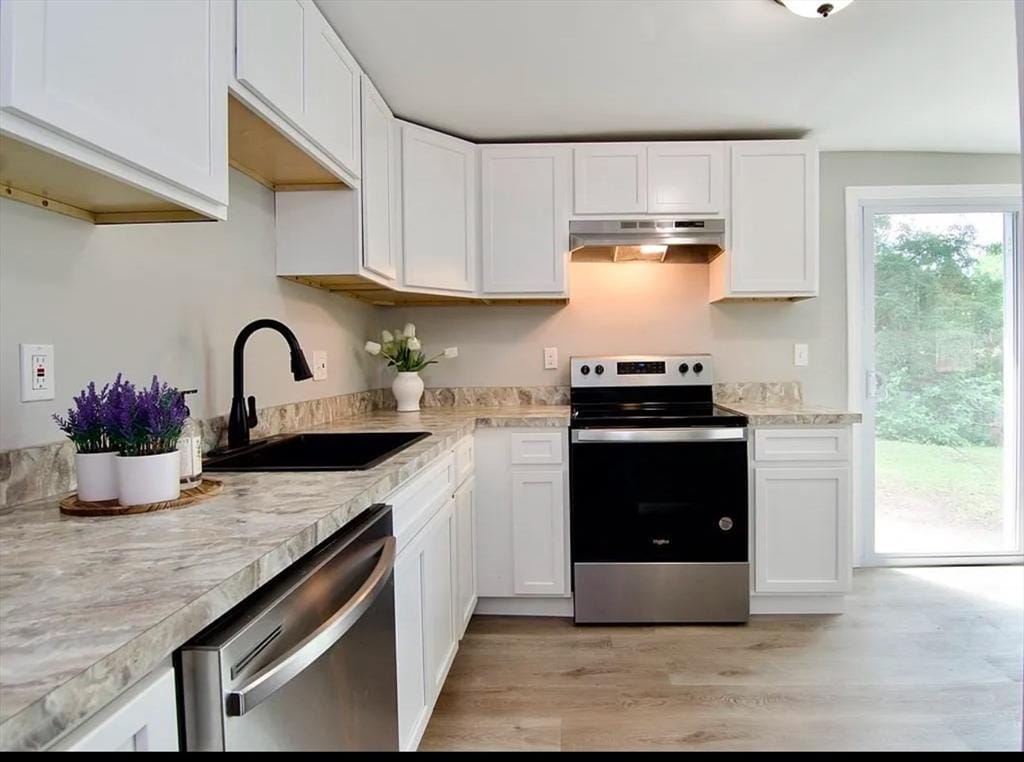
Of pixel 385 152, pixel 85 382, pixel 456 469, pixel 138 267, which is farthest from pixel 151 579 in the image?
pixel 385 152

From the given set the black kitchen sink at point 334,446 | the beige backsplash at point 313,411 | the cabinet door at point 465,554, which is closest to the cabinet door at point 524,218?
the beige backsplash at point 313,411

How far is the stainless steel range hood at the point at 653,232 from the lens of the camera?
9.19 feet

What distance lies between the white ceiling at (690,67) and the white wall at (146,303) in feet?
2.48

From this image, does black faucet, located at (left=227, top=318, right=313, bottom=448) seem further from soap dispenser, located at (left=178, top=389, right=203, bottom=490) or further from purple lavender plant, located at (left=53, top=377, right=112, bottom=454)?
purple lavender plant, located at (left=53, top=377, right=112, bottom=454)

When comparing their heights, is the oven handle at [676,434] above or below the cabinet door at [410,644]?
above

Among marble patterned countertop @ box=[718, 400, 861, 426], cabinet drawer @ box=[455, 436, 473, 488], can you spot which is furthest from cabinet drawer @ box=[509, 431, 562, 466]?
marble patterned countertop @ box=[718, 400, 861, 426]

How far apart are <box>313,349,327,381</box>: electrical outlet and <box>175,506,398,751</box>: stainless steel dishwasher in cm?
122

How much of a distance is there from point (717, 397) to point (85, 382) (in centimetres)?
272

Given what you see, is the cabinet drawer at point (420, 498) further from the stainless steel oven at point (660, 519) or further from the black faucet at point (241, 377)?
the stainless steel oven at point (660, 519)

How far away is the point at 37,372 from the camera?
1138 mm

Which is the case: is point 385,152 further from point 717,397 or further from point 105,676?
point 105,676

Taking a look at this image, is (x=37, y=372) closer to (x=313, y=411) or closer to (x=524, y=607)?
(x=313, y=411)

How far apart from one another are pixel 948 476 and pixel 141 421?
3.64m

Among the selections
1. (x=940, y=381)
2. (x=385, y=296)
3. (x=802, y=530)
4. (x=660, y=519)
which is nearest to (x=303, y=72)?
(x=385, y=296)
